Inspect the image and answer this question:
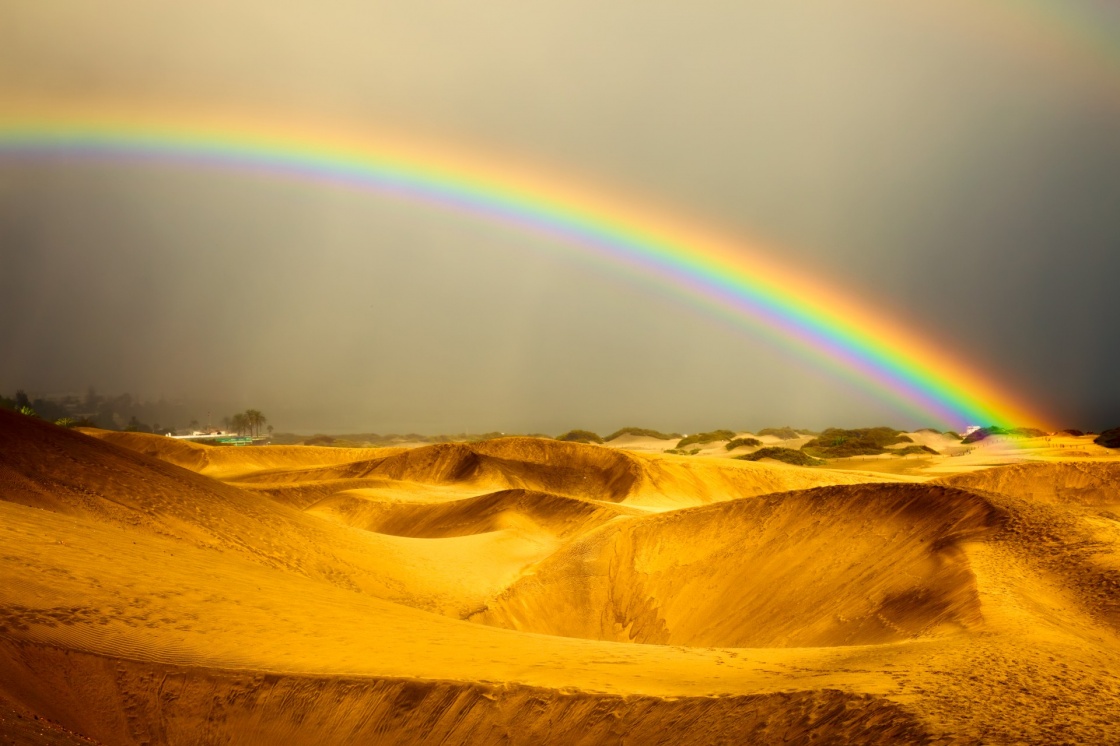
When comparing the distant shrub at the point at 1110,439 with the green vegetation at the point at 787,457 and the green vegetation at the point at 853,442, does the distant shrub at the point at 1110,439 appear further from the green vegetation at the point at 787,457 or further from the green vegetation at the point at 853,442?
the green vegetation at the point at 787,457

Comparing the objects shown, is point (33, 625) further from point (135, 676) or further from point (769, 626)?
point (769, 626)

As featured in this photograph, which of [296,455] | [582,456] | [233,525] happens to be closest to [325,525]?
[233,525]

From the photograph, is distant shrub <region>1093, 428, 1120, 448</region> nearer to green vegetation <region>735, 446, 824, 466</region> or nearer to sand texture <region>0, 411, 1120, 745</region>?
green vegetation <region>735, 446, 824, 466</region>

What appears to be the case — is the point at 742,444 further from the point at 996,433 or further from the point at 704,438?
the point at 996,433

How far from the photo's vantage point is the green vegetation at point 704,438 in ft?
310

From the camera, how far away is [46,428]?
15.9 m

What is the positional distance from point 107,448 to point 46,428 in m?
1.16

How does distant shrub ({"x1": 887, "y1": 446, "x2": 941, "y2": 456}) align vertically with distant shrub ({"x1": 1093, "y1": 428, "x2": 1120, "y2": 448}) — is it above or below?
below

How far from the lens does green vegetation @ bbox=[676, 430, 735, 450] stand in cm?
9456

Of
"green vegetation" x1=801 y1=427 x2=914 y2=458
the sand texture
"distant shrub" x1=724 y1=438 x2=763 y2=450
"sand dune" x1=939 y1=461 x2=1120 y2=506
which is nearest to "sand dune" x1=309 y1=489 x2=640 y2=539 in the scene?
the sand texture

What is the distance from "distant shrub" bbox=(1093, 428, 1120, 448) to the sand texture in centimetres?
5501

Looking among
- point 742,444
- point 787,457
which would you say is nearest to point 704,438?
point 742,444

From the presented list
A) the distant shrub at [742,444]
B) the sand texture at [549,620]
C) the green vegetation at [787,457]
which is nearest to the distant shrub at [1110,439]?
the green vegetation at [787,457]

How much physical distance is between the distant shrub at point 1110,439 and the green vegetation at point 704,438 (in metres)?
39.4
